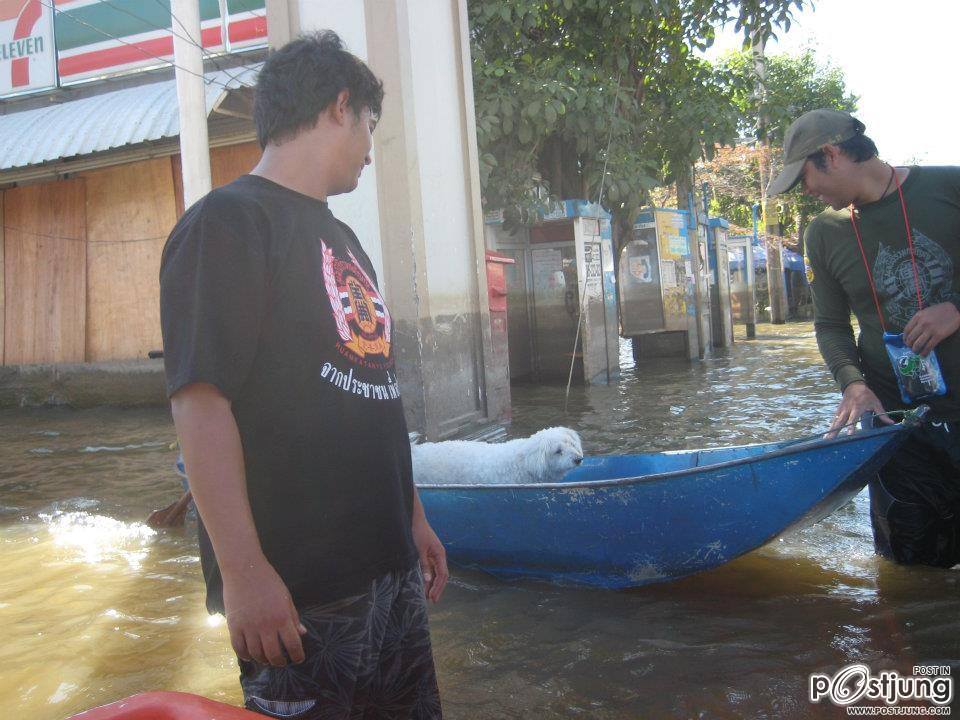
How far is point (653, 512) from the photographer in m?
3.69

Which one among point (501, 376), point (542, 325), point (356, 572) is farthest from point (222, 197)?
point (542, 325)

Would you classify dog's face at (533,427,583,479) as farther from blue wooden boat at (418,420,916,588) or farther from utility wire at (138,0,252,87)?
utility wire at (138,0,252,87)

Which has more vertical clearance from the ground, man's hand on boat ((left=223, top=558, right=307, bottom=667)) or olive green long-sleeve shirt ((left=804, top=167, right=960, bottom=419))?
olive green long-sleeve shirt ((left=804, top=167, right=960, bottom=419))

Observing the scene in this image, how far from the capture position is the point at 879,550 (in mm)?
3715

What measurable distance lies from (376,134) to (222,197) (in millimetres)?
4841

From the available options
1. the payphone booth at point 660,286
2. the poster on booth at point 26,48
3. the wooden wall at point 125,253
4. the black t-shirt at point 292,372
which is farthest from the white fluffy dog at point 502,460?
the payphone booth at point 660,286

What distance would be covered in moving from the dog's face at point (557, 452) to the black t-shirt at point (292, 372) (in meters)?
2.61

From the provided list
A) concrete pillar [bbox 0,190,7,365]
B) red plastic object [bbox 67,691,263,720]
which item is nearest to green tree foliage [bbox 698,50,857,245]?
concrete pillar [bbox 0,190,7,365]

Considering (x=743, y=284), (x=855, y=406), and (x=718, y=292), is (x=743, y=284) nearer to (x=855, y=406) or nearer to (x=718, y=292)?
(x=718, y=292)

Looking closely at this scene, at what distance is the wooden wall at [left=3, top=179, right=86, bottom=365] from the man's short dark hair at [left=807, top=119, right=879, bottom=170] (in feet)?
36.1

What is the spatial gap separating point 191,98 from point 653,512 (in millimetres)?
4947

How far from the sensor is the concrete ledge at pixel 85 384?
440 inches

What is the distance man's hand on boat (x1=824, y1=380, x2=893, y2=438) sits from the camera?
324 centimetres

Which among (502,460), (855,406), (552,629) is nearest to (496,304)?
(502,460)
